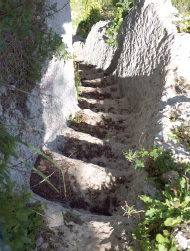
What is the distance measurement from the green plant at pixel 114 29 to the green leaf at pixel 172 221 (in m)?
6.89

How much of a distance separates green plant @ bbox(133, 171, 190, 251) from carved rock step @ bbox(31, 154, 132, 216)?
1.33 metres

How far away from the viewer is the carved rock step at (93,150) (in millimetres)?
4434

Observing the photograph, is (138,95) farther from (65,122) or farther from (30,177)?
(30,177)

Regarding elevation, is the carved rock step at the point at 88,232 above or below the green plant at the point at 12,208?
below

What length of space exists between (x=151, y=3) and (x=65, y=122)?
355cm

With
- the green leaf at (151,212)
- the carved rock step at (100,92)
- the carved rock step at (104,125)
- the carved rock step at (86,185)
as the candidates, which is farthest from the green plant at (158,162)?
the carved rock step at (100,92)

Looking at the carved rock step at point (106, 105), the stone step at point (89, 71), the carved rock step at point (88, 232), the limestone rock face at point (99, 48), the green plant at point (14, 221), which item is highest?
the limestone rock face at point (99, 48)

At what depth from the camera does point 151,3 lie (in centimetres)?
548

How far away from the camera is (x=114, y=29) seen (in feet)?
25.8

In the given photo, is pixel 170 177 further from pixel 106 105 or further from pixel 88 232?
pixel 106 105

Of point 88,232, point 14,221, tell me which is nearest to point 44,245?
point 88,232

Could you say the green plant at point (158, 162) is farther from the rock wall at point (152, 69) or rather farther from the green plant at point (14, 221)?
the green plant at point (14, 221)

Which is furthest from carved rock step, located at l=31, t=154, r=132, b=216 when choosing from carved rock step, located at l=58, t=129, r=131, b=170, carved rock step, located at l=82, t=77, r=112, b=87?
carved rock step, located at l=82, t=77, r=112, b=87

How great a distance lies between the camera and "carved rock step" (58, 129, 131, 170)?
4434mm
